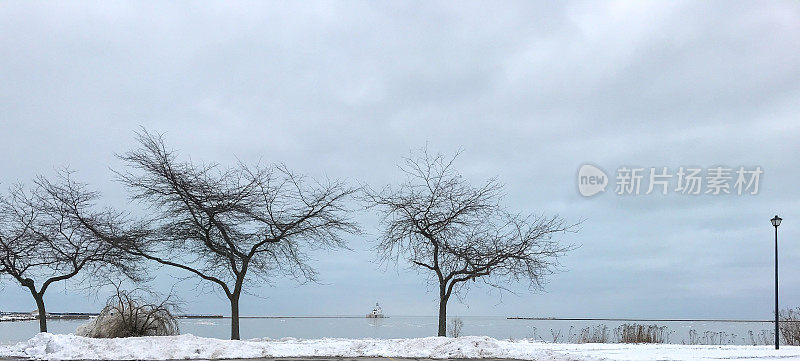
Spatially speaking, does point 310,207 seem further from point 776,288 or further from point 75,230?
point 776,288

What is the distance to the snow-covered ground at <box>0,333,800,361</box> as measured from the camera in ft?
60.4

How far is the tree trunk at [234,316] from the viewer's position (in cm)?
2317

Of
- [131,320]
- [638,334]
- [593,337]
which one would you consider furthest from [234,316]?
[638,334]

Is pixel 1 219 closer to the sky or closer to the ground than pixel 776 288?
closer to the sky

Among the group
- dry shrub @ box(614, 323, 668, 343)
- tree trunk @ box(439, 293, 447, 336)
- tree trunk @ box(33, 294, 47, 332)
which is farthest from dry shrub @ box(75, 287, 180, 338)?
dry shrub @ box(614, 323, 668, 343)

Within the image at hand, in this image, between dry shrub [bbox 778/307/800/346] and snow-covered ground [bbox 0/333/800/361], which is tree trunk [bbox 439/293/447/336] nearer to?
snow-covered ground [bbox 0/333/800/361]

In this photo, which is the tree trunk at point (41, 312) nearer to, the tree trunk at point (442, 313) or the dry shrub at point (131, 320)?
the dry shrub at point (131, 320)

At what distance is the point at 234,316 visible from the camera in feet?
77.4

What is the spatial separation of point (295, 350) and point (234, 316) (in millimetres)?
4743

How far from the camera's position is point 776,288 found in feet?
85.8

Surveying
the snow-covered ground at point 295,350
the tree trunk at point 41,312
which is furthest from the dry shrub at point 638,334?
the tree trunk at point 41,312

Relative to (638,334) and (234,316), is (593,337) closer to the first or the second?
(638,334)

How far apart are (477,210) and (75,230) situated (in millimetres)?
13965

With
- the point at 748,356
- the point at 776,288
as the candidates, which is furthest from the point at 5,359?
the point at 776,288
